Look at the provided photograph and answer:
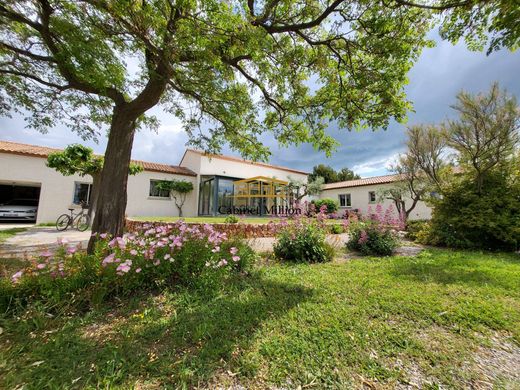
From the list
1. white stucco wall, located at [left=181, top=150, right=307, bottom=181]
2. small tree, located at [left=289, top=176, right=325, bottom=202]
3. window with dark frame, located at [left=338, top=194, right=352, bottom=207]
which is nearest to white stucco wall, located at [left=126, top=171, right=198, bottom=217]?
white stucco wall, located at [left=181, top=150, right=307, bottom=181]

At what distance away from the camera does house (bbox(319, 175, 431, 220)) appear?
755 inches

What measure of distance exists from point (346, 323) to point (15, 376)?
9.09 ft

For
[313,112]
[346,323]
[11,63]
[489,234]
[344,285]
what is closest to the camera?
[346,323]

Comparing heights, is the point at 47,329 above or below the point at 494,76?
below

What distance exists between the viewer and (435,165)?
955 centimetres

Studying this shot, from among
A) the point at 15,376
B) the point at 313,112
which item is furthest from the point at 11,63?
the point at 313,112

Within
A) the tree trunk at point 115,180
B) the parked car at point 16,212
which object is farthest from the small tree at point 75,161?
the tree trunk at point 115,180

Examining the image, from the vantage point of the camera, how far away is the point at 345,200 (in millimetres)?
24094

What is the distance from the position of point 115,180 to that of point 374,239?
21.3 ft

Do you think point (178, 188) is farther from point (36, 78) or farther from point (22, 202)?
point (36, 78)

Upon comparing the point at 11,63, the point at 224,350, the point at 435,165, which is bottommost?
the point at 224,350

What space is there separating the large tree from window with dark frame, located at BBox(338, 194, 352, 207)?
19.6m

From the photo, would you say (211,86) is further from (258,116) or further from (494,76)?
(494,76)

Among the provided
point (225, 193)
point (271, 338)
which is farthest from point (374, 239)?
point (225, 193)
